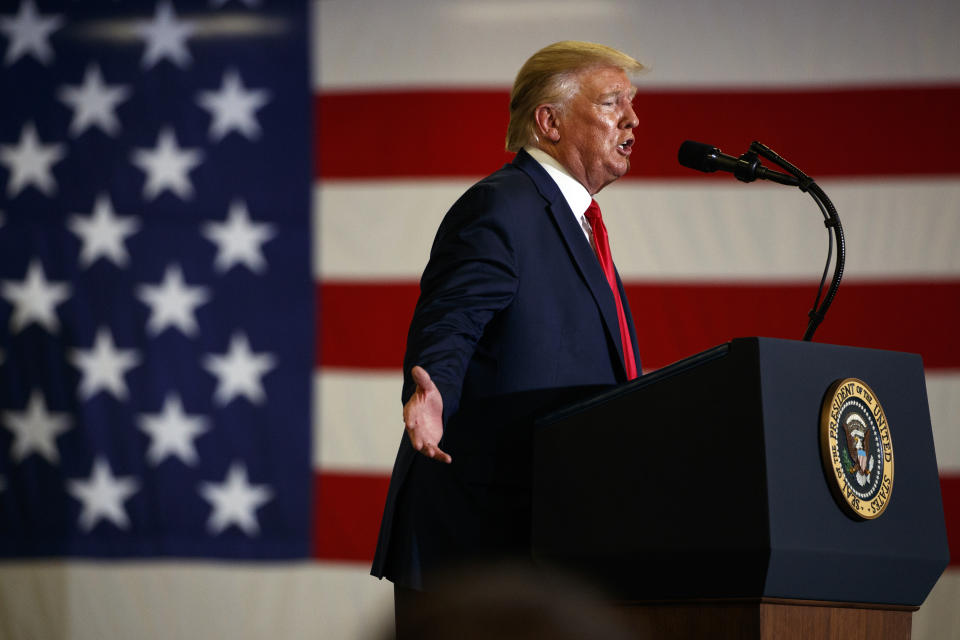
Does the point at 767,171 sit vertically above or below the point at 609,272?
above

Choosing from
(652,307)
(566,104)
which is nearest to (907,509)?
(566,104)

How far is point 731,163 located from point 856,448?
0.52 metres

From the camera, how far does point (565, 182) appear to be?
1.60 metres

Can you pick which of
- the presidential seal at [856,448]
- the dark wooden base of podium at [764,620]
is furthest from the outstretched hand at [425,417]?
the presidential seal at [856,448]

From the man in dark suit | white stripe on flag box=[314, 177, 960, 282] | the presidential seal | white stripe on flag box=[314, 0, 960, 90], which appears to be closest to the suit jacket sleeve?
the man in dark suit

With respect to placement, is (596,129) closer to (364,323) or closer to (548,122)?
(548,122)

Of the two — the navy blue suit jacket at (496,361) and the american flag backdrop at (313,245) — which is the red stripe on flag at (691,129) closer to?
the american flag backdrop at (313,245)

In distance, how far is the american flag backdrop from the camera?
293cm

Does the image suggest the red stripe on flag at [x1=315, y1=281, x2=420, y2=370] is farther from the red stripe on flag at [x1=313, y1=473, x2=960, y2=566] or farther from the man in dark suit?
the man in dark suit

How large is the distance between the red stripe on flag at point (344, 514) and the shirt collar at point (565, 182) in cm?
158

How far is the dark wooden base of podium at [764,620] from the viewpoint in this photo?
97cm

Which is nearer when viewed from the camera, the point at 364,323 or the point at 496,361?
the point at 496,361

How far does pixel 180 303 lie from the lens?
3.08 m

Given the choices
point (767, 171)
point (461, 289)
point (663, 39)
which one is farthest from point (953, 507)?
point (461, 289)
